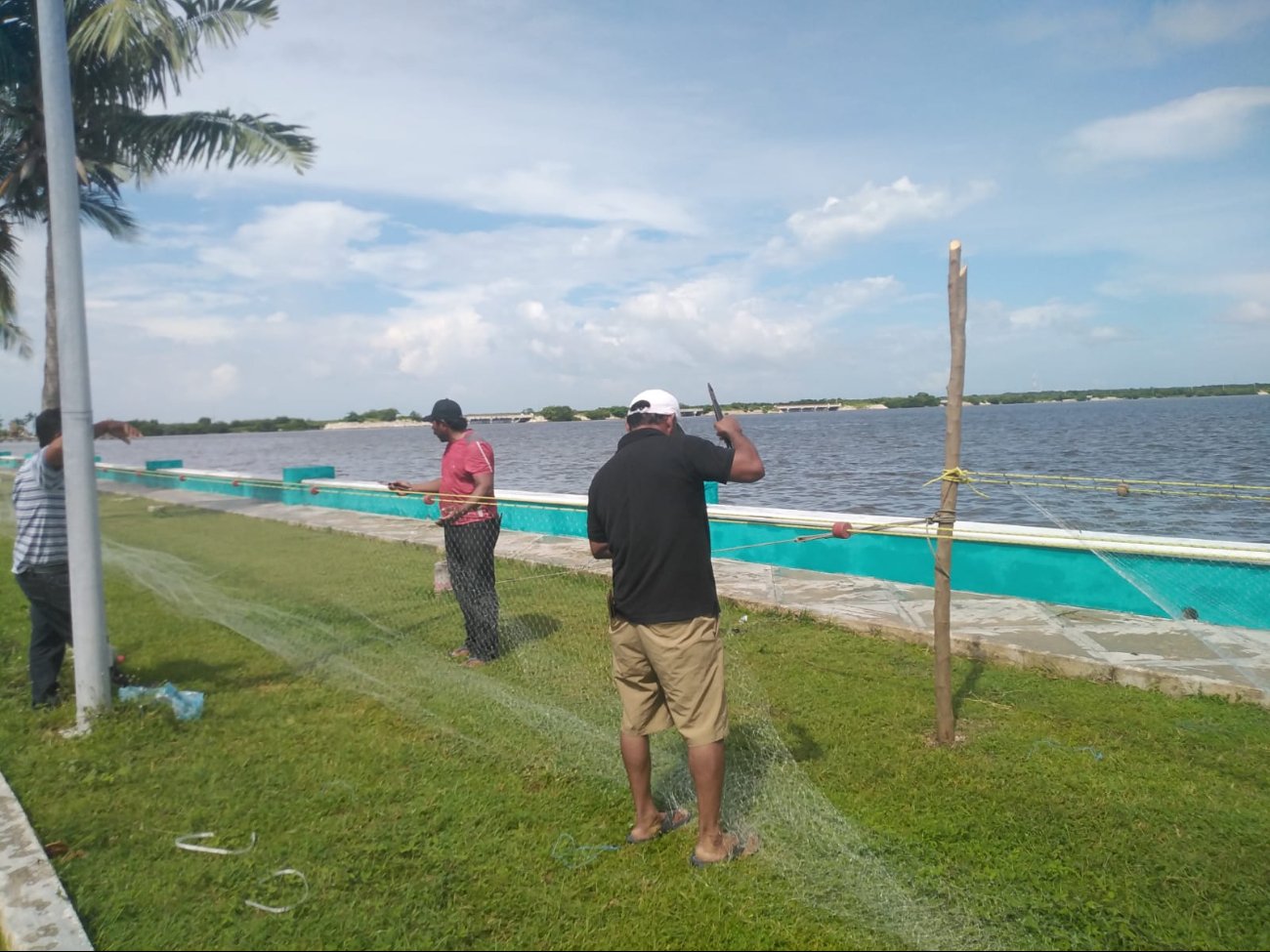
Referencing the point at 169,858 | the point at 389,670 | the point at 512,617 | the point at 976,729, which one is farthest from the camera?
the point at 512,617

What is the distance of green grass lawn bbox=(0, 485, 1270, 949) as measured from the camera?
3121 millimetres

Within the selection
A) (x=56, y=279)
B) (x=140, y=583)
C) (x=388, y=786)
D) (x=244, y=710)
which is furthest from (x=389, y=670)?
(x=140, y=583)

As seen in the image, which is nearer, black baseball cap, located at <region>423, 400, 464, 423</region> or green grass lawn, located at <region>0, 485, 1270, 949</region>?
green grass lawn, located at <region>0, 485, 1270, 949</region>

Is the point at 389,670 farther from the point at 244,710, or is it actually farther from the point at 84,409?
the point at 84,409

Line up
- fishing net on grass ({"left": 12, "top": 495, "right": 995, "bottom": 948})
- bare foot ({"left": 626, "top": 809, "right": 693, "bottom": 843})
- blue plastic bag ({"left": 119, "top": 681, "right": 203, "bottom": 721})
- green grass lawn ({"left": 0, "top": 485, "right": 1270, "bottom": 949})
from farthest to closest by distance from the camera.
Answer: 1. blue plastic bag ({"left": 119, "top": 681, "right": 203, "bottom": 721})
2. bare foot ({"left": 626, "top": 809, "right": 693, "bottom": 843})
3. fishing net on grass ({"left": 12, "top": 495, "right": 995, "bottom": 948})
4. green grass lawn ({"left": 0, "top": 485, "right": 1270, "bottom": 949})

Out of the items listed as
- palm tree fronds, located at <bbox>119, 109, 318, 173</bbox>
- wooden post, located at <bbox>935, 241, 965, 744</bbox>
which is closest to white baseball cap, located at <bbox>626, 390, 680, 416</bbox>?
wooden post, located at <bbox>935, 241, 965, 744</bbox>

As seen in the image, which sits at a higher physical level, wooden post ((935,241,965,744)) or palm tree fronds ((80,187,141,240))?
palm tree fronds ((80,187,141,240))

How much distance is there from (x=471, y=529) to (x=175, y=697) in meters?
2.05

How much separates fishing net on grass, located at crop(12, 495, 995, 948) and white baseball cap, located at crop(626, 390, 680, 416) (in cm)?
172

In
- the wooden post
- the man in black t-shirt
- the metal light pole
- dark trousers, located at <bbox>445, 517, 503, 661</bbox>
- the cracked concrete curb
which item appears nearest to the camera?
the cracked concrete curb

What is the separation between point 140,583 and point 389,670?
4981 mm

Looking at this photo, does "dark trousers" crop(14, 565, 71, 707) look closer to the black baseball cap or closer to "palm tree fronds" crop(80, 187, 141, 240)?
the black baseball cap

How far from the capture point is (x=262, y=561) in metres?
10.9

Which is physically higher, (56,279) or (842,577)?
(56,279)
